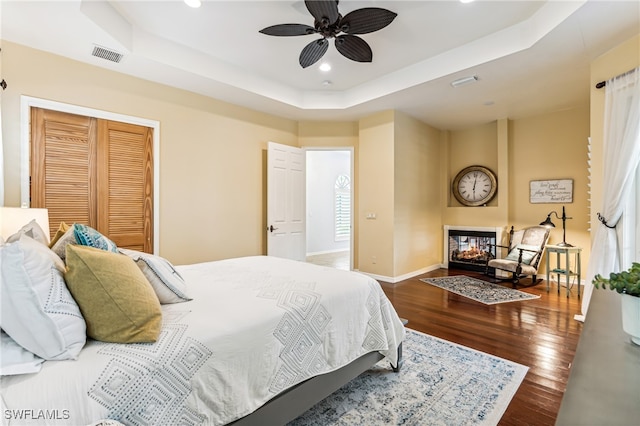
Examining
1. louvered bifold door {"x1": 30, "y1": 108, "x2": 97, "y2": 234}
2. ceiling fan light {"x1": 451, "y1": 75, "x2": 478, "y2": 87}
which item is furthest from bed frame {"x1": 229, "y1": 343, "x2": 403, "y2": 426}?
ceiling fan light {"x1": 451, "y1": 75, "x2": 478, "y2": 87}

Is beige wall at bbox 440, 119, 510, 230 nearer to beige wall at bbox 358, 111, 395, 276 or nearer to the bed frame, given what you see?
beige wall at bbox 358, 111, 395, 276

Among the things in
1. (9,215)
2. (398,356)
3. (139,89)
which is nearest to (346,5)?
(139,89)

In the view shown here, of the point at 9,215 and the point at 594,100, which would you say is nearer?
the point at 9,215

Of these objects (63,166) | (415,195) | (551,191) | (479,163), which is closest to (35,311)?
(63,166)

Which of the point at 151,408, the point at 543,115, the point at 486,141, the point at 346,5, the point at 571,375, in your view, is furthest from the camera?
the point at 486,141

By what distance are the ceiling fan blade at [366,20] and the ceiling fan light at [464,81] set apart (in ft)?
5.56

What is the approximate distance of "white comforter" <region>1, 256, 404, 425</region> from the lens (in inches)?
36.6

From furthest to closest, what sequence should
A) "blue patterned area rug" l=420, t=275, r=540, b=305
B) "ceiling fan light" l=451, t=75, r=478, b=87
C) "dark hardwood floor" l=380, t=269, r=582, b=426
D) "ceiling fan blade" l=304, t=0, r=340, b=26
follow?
"blue patterned area rug" l=420, t=275, r=540, b=305, "ceiling fan light" l=451, t=75, r=478, b=87, "ceiling fan blade" l=304, t=0, r=340, b=26, "dark hardwood floor" l=380, t=269, r=582, b=426

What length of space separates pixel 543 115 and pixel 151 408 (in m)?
6.59

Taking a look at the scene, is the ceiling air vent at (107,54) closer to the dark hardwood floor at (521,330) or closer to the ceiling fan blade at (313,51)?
the ceiling fan blade at (313,51)

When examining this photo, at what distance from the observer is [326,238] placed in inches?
353

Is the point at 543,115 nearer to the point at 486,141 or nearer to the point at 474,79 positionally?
the point at 486,141

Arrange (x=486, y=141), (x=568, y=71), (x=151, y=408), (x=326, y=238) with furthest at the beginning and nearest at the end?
(x=326, y=238) → (x=486, y=141) → (x=568, y=71) → (x=151, y=408)

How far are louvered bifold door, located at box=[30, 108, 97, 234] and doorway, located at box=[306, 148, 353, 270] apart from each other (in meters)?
5.55
